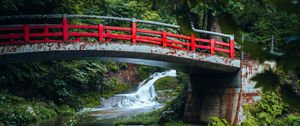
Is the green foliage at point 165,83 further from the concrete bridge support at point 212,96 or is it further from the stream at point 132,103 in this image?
the concrete bridge support at point 212,96

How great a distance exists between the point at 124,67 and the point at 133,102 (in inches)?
234

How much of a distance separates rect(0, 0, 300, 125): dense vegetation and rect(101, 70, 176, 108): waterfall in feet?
3.00

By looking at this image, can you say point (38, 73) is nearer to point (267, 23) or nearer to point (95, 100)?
point (95, 100)

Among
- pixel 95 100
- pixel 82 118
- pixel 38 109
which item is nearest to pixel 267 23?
pixel 82 118

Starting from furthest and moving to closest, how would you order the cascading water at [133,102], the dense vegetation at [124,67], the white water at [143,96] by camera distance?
1. the white water at [143,96]
2. the cascading water at [133,102]
3. the dense vegetation at [124,67]

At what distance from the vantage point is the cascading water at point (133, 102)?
23031 mm

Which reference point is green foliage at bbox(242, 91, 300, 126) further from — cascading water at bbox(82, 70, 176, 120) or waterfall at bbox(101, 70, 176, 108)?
waterfall at bbox(101, 70, 176, 108)

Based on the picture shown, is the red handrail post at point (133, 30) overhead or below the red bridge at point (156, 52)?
overhead

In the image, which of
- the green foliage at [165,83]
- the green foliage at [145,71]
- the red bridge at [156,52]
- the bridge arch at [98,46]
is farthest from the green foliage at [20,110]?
the green foliage at [145,71]

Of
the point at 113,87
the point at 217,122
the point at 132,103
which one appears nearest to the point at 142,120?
the point at 217,122

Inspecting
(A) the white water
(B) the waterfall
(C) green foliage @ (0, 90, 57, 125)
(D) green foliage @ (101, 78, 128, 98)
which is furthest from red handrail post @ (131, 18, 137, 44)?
(D) green foliage @ (101, 78, 128, 98)

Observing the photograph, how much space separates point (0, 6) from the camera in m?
12.3

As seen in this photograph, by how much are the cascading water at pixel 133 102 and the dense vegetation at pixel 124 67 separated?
90 cm

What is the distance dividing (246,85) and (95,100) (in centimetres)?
1442
